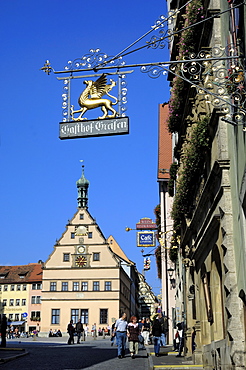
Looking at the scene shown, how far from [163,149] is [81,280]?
35.7 metres

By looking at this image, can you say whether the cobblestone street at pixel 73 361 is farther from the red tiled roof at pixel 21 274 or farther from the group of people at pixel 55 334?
the red tiled roof at pixel 21 274

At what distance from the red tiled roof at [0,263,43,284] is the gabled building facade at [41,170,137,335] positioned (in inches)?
697

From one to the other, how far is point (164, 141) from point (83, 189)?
40762mm

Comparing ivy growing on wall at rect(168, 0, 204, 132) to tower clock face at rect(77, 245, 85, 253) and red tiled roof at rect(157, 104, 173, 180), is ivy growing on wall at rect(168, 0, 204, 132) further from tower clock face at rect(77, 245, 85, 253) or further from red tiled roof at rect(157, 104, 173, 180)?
tower clock face at rect(77, 245, 85, 253)

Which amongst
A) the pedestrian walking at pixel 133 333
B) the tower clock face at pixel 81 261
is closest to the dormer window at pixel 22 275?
the tower clock face at pixel 81 261

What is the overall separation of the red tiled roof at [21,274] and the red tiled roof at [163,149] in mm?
53665

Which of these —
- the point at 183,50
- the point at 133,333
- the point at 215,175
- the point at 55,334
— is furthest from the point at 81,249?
the point at 215,175

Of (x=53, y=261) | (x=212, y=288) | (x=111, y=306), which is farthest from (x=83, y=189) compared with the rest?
(x=212, y=288)

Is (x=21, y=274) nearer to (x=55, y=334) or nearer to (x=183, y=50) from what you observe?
(x=55, y=334)

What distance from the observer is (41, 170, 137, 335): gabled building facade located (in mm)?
69312

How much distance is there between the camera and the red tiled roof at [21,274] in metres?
88.9

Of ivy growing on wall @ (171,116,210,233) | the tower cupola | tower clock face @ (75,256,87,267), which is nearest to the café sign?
ivy growing on wall @ (171,116,210,233)

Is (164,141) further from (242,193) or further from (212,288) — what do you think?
(242,193)

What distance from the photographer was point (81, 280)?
7012 centimetres
